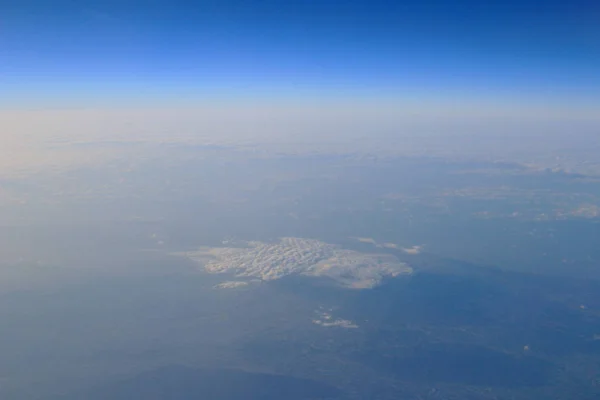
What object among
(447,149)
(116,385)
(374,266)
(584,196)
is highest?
(447,149)

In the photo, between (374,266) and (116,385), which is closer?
(116,385)

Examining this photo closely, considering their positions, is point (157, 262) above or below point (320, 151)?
below

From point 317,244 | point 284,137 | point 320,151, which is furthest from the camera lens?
point 284,137

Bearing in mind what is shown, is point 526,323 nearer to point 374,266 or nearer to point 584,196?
point 374,266

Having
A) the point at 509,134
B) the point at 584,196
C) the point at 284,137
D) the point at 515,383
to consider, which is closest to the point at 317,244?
the point at 515,383

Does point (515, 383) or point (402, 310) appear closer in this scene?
point (515, 383)

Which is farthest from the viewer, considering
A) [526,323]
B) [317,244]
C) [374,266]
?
[317,244]

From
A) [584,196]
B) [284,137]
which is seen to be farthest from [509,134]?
[584,196]

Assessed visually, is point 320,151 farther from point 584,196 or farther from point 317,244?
point 317,244

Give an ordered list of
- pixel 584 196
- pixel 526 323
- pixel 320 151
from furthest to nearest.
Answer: pixel 320 151, pixel 584 196, pixel 526 323
